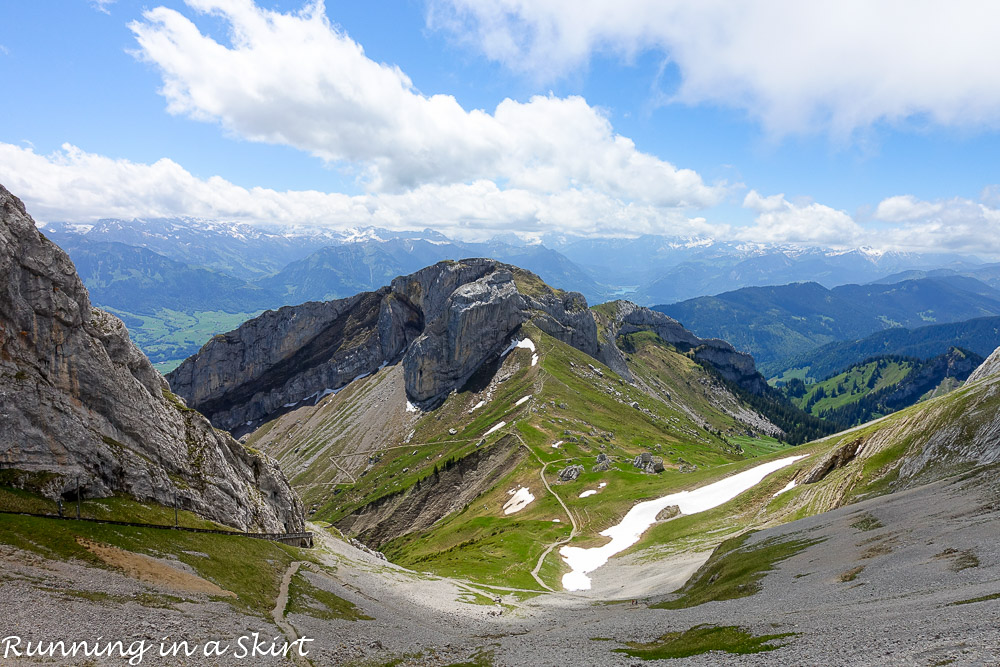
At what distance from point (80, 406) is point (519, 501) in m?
93.6

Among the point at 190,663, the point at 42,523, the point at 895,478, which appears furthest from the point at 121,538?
the point at 895,478

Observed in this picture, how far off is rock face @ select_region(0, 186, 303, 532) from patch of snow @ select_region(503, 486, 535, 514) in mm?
65776

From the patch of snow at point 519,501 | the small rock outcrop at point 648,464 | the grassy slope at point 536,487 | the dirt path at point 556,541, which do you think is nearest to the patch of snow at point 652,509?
the dirt path at point 556,541

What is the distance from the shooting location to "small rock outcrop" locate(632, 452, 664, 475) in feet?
434

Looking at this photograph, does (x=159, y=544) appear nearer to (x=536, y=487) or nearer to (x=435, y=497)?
(x=536, y=487)

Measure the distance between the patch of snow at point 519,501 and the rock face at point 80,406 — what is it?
65.8 meters

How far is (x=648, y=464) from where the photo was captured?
13438cm

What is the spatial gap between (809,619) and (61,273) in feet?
273

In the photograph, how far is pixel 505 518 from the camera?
394 feet

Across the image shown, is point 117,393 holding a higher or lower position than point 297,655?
higher

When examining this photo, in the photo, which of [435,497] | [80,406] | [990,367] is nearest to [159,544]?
[80,406]

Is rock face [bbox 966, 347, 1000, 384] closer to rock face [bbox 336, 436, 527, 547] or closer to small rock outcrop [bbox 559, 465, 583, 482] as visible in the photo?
small rock outcrop [bbox 559, 465, 583, 482]

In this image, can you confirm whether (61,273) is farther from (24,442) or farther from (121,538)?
(121,538)

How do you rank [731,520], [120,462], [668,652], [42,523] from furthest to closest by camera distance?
[731,520]
[120,462]
[42,523]
[668,652]
